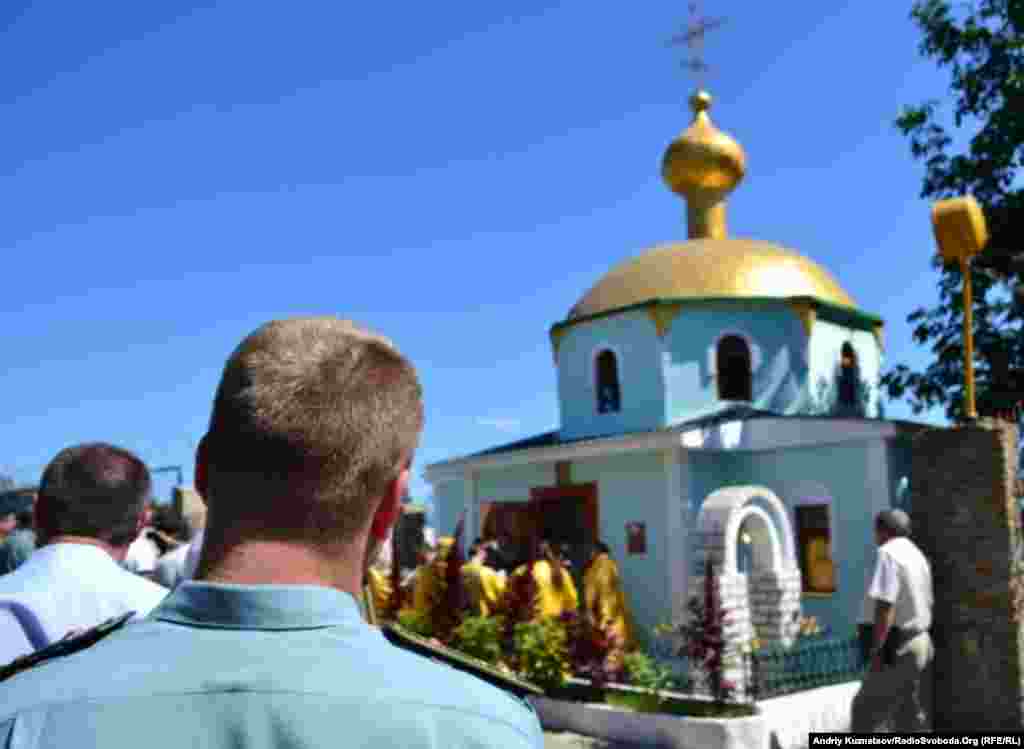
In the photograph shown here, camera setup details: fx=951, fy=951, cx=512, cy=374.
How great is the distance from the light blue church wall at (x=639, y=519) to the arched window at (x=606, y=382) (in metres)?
1.94

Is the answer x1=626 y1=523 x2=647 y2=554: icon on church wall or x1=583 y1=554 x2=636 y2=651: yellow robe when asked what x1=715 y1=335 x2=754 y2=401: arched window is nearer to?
x1=626 y1=523 x2=647 y2=554: icon on church wall

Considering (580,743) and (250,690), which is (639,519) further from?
(250,690)

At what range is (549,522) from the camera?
16672 mm

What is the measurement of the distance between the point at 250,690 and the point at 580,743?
311 inches

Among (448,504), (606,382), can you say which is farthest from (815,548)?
(448,504)

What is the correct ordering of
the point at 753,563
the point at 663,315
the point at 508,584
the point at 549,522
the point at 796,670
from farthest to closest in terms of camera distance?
the point at 549,522, the point at 663,315, the point at 753,563, the point at 508,584, the point at 796,670

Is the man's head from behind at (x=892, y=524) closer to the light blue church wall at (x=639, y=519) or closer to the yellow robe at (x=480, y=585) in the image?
the yellow robe at (x=480, y=585)

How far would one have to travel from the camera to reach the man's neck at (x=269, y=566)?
4.05ft

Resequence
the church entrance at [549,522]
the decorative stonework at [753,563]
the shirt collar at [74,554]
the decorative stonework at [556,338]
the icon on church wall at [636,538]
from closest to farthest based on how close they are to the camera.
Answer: the shirt collar at [74,554]
the decorative stonework at [753,563]
the icon on church wall at [636,538]
the church entrance at [549,522]
the decorative stonework at [556,338]

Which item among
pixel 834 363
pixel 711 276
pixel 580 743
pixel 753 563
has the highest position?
pixel 711 276

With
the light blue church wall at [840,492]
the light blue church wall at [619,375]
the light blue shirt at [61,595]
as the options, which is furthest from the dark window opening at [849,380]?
the light blue shirt at [61,595]

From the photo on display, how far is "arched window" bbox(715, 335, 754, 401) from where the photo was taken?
1662 centimetres

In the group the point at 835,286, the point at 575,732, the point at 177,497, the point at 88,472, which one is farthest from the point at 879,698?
the point at 835,286

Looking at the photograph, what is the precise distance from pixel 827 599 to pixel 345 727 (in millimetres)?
13748
